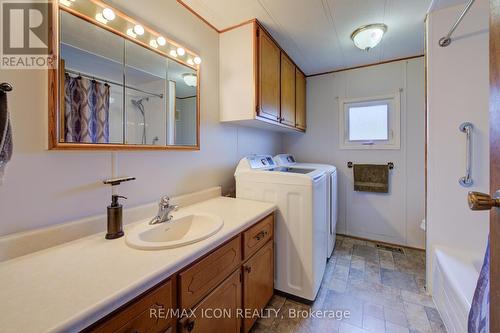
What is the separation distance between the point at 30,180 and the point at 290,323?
5.56ft

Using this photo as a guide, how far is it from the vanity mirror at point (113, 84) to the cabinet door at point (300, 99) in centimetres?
153

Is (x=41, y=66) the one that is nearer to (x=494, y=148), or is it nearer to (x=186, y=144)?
(x=186, y=144)

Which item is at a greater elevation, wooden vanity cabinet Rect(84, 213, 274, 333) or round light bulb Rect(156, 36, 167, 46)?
round light bulb Rect(156, 36, 167, 46)

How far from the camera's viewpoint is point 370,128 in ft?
8.88

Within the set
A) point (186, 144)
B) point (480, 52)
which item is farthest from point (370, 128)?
point (186, 144)

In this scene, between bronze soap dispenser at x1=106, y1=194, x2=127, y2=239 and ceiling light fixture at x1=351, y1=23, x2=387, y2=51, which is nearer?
bronze soap dispenser at x1=106, y1=194, x2=127, y2=239

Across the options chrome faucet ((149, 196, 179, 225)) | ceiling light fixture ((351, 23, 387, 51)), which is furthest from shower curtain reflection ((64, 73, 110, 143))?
ceiling light fixture ((351, 23, 387, 51))

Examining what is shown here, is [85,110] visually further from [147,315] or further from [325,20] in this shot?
[325,20]

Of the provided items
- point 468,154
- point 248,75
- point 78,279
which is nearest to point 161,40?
point 248,75

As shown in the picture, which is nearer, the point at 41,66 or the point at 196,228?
the point at 41,66

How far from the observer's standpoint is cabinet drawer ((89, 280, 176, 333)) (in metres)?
0.62

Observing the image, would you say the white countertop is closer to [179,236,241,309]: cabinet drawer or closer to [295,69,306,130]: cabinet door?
[179,236,241,309]: cabinet drawer

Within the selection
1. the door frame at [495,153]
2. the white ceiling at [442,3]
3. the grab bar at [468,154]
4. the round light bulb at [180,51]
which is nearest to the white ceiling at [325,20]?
the white ceiling at [442,3]

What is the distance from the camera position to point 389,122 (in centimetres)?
260
